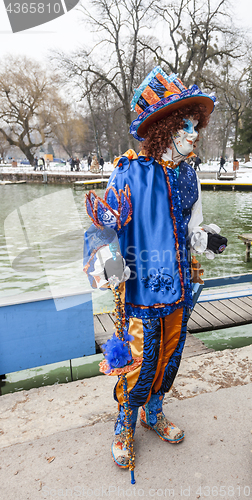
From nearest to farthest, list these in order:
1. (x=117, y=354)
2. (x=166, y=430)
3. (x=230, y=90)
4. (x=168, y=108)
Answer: (x=117, y=354), (x=168, y=108), (x=166, y=430), (x=230, y=90)

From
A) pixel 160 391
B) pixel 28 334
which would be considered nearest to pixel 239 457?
pixel 160 391

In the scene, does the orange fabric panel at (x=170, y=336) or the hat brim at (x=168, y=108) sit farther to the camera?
the orange fabric panel at (x=170, y=336)

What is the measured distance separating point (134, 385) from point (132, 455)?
338 millimetres

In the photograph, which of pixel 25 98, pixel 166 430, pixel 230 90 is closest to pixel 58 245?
pixel 166 430

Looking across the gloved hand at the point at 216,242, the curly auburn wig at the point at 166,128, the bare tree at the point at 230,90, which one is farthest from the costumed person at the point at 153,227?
the bare tree at the point at 230,90

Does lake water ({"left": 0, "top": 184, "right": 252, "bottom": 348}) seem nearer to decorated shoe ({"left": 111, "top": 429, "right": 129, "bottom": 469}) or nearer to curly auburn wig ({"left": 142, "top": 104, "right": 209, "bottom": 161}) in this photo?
decorated shoe ({"left": 111, "top": 429, "right": 129, "bottom": 469})

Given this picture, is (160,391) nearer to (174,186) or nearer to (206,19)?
(174,186)

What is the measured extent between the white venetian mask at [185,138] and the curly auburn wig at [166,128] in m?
0.02

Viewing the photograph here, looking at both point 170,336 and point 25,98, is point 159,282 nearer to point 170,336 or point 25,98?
point 170,336

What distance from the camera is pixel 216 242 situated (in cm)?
189

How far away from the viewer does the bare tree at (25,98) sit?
33.7 metres

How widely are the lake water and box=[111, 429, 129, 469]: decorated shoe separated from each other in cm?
124

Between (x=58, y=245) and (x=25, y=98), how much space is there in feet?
107

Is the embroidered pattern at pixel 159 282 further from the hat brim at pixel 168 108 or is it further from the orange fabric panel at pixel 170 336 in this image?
the hat brim at pixel 168 108
